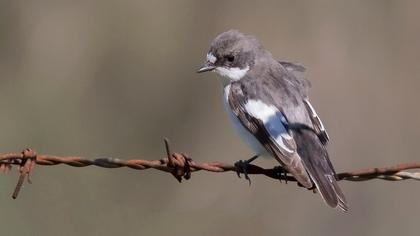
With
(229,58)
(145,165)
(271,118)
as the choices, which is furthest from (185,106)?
(145,165)

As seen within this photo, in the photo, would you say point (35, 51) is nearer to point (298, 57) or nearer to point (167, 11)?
point (167, 11)

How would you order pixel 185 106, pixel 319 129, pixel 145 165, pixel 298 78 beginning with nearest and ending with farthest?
1. pixel 145 165
2. pixel 319 129
3. pixel 298 78
4. pixel 185 106

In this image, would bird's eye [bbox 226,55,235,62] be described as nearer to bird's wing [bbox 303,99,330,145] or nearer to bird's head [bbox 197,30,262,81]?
bird's head [bbox 197,30,262,81]

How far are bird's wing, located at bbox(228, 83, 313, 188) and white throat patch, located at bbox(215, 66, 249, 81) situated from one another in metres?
0.21

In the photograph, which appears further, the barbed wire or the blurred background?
the blurred background

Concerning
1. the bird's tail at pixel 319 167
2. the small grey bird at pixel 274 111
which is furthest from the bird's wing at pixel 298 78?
the bird's tail at pixel 319 167

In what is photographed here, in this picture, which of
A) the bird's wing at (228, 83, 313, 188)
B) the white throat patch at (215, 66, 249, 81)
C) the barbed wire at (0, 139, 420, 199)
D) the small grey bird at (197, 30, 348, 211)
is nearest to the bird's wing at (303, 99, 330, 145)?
the small grey bird at (197, 30, 348, 211)

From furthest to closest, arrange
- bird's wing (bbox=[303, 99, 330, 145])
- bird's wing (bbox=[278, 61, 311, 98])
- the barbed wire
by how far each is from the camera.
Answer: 1. bird's wing (bbox=[278, 61, 311, 98])
2. bird's wing (bbox=[303, 99, 330, 145])
3. the barbed wire

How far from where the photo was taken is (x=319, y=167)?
4512 millimetres

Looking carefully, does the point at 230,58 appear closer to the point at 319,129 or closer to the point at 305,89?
the point at 305,89

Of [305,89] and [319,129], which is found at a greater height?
[305,89]

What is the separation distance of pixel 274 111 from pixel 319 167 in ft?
1.42

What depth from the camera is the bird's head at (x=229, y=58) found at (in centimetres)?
527

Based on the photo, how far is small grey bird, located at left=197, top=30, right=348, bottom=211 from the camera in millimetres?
4461
